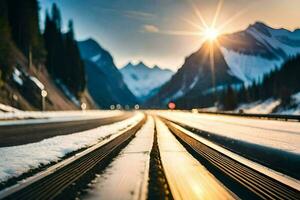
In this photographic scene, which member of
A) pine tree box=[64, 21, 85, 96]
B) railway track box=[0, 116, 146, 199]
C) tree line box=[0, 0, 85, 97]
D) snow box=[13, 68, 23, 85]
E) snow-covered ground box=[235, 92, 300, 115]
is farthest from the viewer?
pine tree box=[64, 21, 85, 96]

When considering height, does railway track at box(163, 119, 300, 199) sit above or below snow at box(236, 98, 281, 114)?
below

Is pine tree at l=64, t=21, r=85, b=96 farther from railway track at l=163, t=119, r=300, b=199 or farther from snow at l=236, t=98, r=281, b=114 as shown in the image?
railway track at l=163, t=119, r=300, b=199

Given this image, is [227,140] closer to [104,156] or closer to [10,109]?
[104,156]

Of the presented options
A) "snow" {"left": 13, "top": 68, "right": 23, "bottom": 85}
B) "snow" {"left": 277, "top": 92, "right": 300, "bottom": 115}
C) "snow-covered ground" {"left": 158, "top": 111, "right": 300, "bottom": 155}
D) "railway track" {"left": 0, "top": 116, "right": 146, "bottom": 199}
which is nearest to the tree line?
"snow" {"left": 13, "top": 68, "right": 23, "bottom": 85}

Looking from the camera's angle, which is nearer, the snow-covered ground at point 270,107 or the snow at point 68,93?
the snow-covered ground at point 270,107

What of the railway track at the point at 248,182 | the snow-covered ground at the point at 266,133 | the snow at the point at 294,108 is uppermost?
the snow at the point at 294,108

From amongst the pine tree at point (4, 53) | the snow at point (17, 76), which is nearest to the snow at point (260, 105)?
the snow at point (17, 76)

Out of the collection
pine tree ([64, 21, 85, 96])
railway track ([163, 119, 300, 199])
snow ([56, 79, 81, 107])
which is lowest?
railway track ([163, 119, 300, 199])

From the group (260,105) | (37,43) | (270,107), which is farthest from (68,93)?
(260,105)

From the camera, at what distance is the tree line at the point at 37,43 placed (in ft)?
218

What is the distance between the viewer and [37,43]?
88.1 m

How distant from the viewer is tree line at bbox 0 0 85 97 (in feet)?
218

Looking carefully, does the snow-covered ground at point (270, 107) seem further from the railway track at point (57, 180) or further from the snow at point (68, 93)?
the railway track at point (57, 180)

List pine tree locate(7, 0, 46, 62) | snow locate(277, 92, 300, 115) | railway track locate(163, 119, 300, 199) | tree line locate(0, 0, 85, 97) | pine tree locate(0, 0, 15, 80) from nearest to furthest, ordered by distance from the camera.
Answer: railway track locate(163, 119, 300, 199) → pine tree locate(0, 0, 15, 80) → tree line locate(0, 0, 85, 97) → pine tree locate(7, 0, 46, 62) → snow locate(277, 92, 300, 115)
